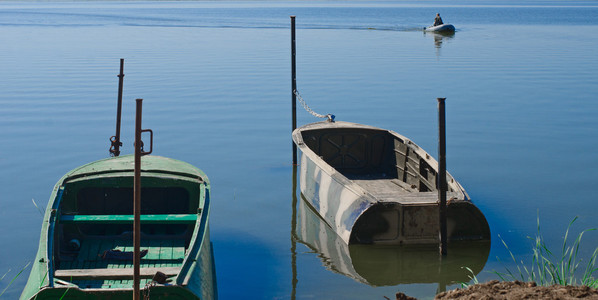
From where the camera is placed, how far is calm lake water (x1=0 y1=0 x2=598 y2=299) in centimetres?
1118

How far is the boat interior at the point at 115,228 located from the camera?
30.4ft

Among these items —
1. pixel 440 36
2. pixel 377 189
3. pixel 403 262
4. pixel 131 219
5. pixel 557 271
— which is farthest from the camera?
pixel 440 36

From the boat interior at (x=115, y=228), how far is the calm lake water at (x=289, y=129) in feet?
3.31

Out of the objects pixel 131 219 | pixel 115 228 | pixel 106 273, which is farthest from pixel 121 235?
pixel 106 273

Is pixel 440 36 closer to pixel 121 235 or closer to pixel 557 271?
pixel 121 235

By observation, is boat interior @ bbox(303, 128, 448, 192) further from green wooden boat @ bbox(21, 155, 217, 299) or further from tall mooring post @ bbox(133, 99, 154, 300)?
tall mooring post @ bbox(133, 99, 154, 300)

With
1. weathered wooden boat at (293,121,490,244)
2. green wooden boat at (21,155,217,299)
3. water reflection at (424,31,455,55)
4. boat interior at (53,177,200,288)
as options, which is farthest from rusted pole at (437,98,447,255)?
water reflection at (424,31,455,55)

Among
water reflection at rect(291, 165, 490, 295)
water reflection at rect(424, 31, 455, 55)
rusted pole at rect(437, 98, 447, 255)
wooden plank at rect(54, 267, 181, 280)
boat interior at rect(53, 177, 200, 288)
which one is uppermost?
water reflection at rect(424, 31, 455, 55)

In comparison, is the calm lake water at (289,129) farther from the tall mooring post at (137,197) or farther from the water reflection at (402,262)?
the tall mooring post at (137,197)

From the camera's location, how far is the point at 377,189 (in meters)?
13.5

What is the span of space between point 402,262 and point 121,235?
4.15 meters

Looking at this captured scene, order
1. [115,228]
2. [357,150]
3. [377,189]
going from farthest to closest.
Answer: [357,150], [377,189], [115,228]

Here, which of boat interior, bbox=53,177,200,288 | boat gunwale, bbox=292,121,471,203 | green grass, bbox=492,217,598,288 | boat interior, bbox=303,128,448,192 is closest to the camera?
green grass, bbox=492,217,598,288

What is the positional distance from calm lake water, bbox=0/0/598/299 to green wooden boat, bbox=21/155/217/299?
1045 mm
